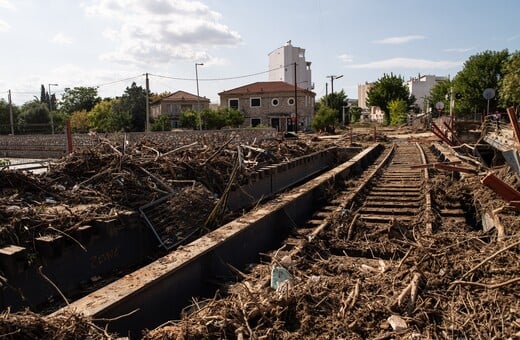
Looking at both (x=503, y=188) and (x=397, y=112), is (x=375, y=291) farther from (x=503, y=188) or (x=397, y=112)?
(x=397, y=112)

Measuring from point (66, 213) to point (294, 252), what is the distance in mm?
3249

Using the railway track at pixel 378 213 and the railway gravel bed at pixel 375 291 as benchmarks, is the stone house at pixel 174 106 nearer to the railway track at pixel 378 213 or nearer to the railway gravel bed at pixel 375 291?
the railway track at pixel 378 213

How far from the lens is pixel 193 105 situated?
68875mm

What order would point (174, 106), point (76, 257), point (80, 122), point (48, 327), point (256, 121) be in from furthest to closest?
point (80, 122)
point (174, 106)
point (256, 121)
point (76, 257)
point (48, 327)

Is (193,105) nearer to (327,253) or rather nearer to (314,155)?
(314,155)

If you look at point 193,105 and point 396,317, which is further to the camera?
point 193,105

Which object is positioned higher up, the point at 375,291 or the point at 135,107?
the point at 135,107

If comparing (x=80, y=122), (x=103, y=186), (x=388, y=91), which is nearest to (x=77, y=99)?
(x=80, y=122)

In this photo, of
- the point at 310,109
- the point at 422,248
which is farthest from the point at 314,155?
the point at 310,109

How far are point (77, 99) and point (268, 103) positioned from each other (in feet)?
148

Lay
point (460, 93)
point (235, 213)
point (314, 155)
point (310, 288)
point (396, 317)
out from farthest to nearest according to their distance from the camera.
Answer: point (460, 93) → point (314, 155) → point (235, 213) → point (310, 288) → point (396, 317)

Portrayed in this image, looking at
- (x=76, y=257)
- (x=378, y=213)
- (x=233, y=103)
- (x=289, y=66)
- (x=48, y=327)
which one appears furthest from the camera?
(x=289, y=66)

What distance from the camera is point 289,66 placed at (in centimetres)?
8731

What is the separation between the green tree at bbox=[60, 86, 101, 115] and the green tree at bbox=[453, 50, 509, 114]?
66039 millimetres
